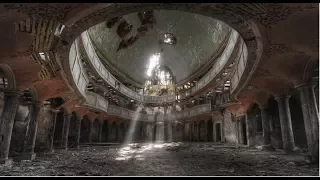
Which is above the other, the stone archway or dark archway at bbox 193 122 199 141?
the stone archway

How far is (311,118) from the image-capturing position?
732 centimetres

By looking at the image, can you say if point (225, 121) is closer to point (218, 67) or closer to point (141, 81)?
point (218, 67)

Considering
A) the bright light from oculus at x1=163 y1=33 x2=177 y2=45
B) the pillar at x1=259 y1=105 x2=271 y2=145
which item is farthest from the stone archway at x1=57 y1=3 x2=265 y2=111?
the bright light from oculus at x1=163 y1=33 x2=177 y2=45

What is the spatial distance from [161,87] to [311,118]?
25764 millimetres

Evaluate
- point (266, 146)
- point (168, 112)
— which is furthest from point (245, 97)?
point (168, 112)

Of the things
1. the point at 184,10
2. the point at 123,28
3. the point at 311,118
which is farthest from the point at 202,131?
the point at 184,10

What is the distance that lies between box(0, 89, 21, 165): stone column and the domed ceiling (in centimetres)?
959

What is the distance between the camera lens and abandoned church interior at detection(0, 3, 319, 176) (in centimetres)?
527

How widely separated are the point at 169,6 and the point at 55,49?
4.22m

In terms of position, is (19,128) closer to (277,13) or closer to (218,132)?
(277,13)

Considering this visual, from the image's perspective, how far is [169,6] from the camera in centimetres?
491

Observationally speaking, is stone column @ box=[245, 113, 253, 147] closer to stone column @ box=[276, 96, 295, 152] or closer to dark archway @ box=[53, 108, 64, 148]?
stone column @ box=[276, 96, 295, 152]

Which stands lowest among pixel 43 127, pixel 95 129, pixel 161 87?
pixel 95 129

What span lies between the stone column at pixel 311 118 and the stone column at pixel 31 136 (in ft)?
38.7
